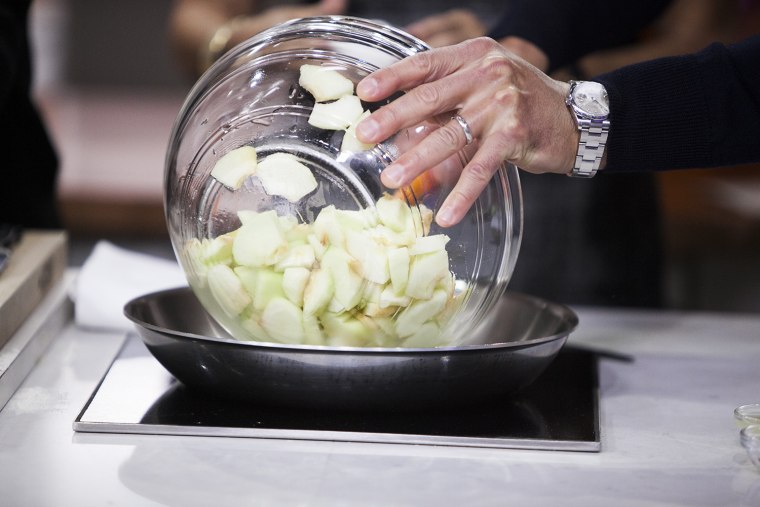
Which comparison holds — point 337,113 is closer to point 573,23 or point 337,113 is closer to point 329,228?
point 329,228

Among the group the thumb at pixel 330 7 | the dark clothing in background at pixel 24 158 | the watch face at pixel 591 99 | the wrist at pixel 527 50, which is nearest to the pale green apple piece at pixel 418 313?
the watch face at pixel 591 99

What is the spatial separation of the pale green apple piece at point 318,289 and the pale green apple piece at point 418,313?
6 cm

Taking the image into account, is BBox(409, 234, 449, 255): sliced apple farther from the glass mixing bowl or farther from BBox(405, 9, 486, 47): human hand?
BBox(405, 9, 486, 47): human hand

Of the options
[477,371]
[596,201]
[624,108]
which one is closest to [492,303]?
[477,371]

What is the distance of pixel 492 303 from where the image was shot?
86 cm

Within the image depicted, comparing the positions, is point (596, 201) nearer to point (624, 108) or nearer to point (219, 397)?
point (624, 108)

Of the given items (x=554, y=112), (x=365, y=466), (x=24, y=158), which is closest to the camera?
(x=365, y=466)

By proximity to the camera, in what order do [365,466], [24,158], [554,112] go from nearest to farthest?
[365,466]
[554,112]
[24,158]

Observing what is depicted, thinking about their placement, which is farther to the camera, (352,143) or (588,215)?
(588,215)

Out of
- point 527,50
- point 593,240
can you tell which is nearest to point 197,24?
point 527,50

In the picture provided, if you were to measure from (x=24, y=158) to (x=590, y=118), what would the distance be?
986mm

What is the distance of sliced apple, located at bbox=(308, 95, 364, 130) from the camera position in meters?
0.76

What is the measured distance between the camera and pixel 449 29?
1.34 meters

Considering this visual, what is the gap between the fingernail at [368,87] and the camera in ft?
2.50
